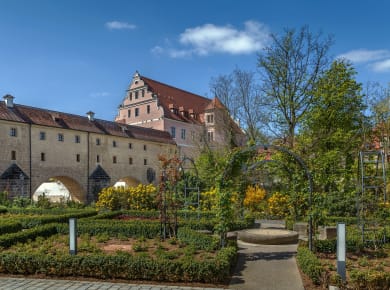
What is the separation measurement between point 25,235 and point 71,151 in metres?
20.7

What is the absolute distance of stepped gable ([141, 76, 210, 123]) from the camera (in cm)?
4446

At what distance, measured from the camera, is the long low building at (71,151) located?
26000mm

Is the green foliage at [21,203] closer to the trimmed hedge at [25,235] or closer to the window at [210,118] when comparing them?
the trimmed hedge at [25,235]

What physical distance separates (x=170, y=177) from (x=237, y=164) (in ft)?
11.0

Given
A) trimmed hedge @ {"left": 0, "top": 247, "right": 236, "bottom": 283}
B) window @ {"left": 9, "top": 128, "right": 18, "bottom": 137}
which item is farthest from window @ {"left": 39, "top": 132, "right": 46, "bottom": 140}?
trimmed hedge @ {"left": 0, "top": 247, "right": 236, "bottom": 283}

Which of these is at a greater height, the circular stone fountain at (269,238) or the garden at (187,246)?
the garden at (187,246)

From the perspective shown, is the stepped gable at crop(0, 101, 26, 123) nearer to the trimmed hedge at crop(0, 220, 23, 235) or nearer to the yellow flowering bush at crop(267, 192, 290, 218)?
the trimmed hedge at crop(0, 220, 23, 235)

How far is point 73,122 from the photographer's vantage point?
3156 centimetres

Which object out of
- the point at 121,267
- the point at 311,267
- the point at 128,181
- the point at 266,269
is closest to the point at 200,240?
the point at 266,269

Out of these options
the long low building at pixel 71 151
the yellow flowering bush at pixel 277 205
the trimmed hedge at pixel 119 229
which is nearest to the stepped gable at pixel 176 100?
the long low building at pixel 71 151

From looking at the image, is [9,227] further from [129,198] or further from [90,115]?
[90,115]

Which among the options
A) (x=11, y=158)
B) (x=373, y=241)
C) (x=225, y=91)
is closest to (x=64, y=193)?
(x=11, y=158)

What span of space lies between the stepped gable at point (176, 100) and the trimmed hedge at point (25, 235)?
31.0 metres

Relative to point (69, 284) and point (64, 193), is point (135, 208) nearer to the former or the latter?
point (69, 284)
